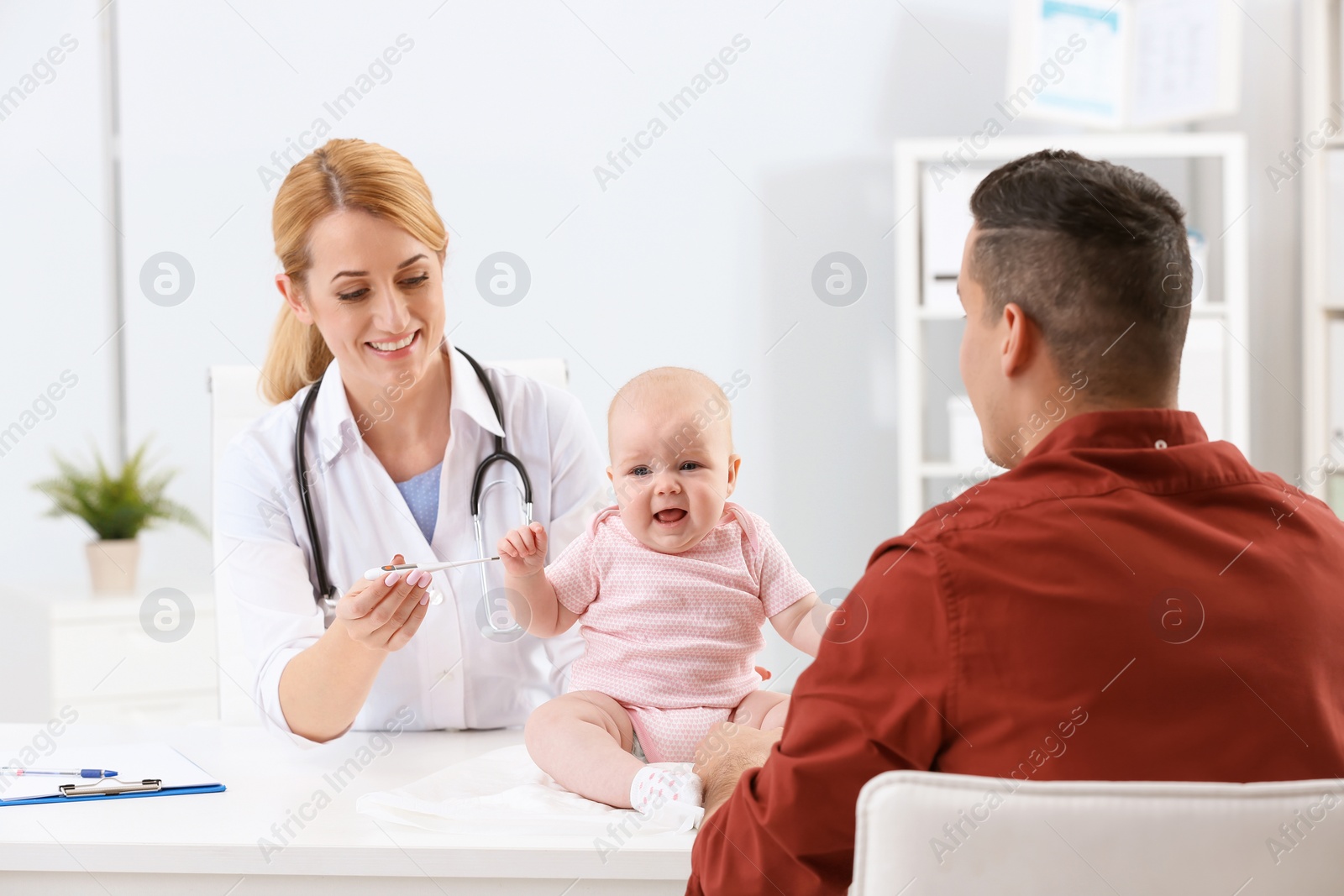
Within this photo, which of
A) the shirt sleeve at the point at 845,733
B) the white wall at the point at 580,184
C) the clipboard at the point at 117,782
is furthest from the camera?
the white wall at the point at 580,184

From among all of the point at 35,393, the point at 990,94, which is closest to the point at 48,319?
the point at 35,393

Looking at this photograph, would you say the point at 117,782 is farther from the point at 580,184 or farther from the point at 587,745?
the point at 580,184

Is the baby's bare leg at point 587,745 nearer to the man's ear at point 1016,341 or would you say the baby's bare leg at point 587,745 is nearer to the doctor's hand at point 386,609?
the doctor's hand at point 386,609

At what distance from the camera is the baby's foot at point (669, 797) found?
1.09 metres

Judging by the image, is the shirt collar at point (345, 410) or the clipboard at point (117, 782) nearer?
the clipboard at point (117, 782)

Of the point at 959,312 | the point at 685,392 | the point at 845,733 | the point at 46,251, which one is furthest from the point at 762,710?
the point at 46,251

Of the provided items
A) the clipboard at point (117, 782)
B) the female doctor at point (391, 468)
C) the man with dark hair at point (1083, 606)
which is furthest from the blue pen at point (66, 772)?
the man with dark hair at point (1083, 606)

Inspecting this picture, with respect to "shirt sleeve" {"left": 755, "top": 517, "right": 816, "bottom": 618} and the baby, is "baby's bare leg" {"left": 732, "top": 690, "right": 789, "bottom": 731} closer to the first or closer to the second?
the baby

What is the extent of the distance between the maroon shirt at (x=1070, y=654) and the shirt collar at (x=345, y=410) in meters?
0.95

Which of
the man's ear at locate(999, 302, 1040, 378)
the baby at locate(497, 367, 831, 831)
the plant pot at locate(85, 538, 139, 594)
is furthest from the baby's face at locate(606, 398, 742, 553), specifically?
the plant pot at locate(85, 538, 139, 594)

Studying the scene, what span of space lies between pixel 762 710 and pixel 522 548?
0.34 m

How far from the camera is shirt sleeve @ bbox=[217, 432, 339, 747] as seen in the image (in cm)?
154

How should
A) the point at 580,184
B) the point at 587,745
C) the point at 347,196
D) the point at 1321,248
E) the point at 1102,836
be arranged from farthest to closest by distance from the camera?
1. the point at 580,184
2. the point at 1321,248
3. the point at 347,196
4. the point at 587,745
5. the point at 1102,836

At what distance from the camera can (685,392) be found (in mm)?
1344
